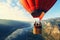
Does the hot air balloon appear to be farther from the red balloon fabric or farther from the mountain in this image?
the mountain

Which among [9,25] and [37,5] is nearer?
[37,5]

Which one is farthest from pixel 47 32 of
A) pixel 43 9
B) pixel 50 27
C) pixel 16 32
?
pixel 43 9

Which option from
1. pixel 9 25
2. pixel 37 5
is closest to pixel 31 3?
pixel 37 5

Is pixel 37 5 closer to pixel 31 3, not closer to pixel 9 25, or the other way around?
pixel 31 3

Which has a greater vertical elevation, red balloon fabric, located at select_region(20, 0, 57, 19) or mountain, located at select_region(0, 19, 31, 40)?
red balloon fabric, located at select_region(20, 0, 57, 19)

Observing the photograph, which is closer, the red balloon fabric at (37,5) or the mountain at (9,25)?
the red balloon fabric at (37,5)

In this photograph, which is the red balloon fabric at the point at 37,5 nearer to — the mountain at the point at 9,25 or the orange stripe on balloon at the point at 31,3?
the orange stripe on balloon at the point at 31,3

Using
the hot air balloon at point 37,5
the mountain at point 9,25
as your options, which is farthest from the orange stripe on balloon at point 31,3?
the mountain at point 9,25

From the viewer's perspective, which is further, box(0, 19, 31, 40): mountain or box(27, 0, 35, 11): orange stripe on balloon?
box(0, 19, 31, 40): mountain

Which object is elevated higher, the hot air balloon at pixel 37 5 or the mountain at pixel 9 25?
the hot air balloon at pixel 37 5

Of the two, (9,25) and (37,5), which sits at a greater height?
(37,5)

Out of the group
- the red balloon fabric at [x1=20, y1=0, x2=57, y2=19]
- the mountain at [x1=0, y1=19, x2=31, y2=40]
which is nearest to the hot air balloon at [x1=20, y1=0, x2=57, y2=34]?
the red balloon fabric at [x1=20, y1=0, x2=57, y2=19]
